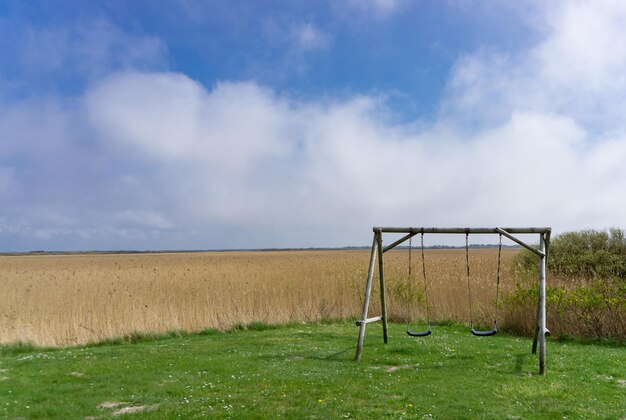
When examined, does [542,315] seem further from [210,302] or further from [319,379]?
[210,302]

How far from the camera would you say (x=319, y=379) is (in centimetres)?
845

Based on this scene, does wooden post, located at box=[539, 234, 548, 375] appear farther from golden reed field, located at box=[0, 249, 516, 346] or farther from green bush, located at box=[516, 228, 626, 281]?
green bush, located at box=[516, 228, 626, 281]

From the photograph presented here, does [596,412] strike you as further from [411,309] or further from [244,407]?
[411,309]

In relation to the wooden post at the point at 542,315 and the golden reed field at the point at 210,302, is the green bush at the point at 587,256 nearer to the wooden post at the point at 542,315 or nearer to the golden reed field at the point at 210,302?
the golden reed field at the point at 210,302

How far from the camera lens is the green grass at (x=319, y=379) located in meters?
6.96

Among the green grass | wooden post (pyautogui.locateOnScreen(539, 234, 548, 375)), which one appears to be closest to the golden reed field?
the green grass

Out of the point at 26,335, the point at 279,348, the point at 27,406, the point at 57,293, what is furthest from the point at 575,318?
the point at 57,293

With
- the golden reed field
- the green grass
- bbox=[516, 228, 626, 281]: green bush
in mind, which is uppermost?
bbox=[516, 228, 626, 281]: green bush

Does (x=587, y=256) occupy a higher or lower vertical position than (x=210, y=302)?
higher

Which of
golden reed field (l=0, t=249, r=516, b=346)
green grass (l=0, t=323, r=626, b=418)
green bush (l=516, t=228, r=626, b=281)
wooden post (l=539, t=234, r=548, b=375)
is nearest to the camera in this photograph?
green grass (l=0, t=323, r=626, b=418)

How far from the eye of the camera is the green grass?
6957 mm

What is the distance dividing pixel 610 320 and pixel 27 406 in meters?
13.3

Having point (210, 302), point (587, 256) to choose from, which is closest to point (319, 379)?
point (210, 302)

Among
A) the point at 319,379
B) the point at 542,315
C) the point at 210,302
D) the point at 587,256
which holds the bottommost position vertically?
the point at 319,379
